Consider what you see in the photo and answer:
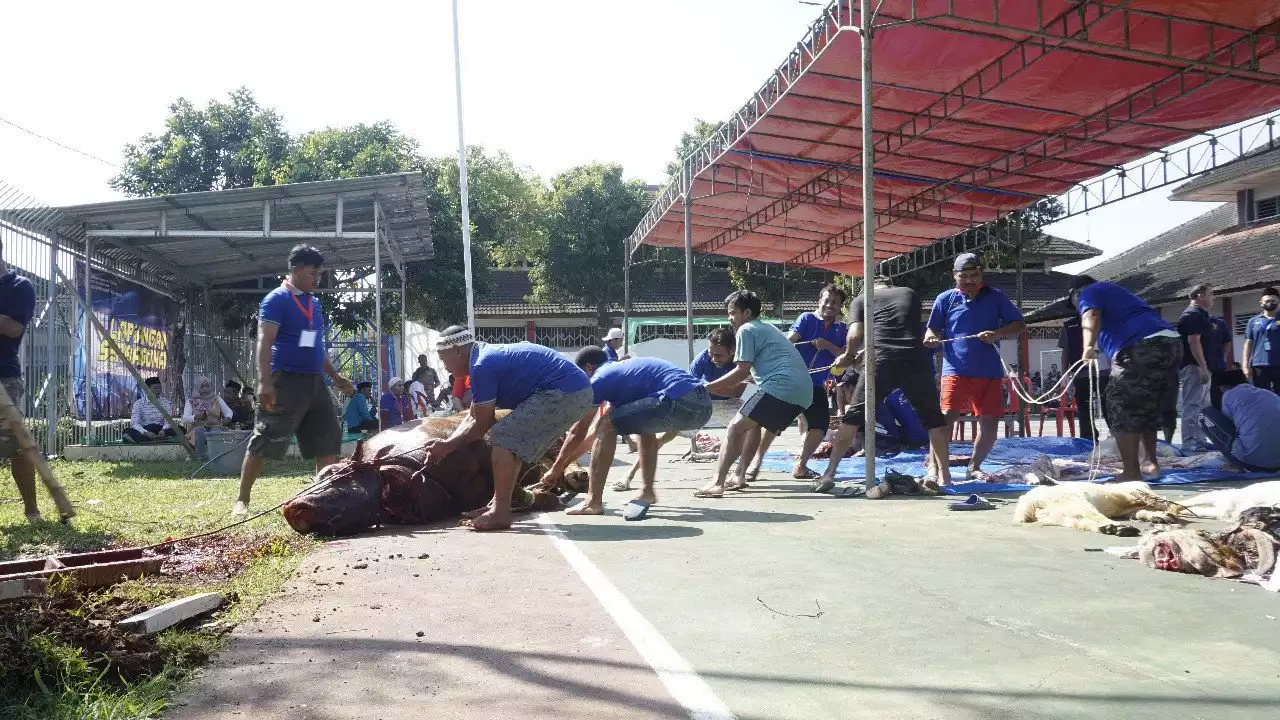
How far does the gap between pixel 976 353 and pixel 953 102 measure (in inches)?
206

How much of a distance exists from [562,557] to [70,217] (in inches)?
430

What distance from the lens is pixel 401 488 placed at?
6.65 meters

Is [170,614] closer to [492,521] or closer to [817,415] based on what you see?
[492,521]

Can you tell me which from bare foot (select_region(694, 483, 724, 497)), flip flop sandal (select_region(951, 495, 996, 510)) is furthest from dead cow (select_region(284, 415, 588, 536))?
flip flop sandal (select_region(951, 495, 996, 510))

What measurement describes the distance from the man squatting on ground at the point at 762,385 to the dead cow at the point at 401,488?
1544 mm

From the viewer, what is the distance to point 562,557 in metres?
5.18

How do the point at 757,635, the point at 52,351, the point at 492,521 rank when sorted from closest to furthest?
the point at 757,635, the point at 492,521, the point at 52,351

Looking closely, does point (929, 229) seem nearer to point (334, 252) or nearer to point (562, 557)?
point (334, 252)

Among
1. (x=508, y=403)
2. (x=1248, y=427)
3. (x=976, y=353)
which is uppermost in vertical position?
(x=976, y=353)

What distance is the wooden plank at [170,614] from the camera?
10.7 ft

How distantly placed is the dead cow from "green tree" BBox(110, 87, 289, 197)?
32803mm

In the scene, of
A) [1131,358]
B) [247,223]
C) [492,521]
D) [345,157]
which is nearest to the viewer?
[492,521]

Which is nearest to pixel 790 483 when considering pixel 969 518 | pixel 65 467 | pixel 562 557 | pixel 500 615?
pixel 969 518

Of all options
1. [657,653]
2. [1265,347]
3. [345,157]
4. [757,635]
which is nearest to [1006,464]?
[1265,347]
